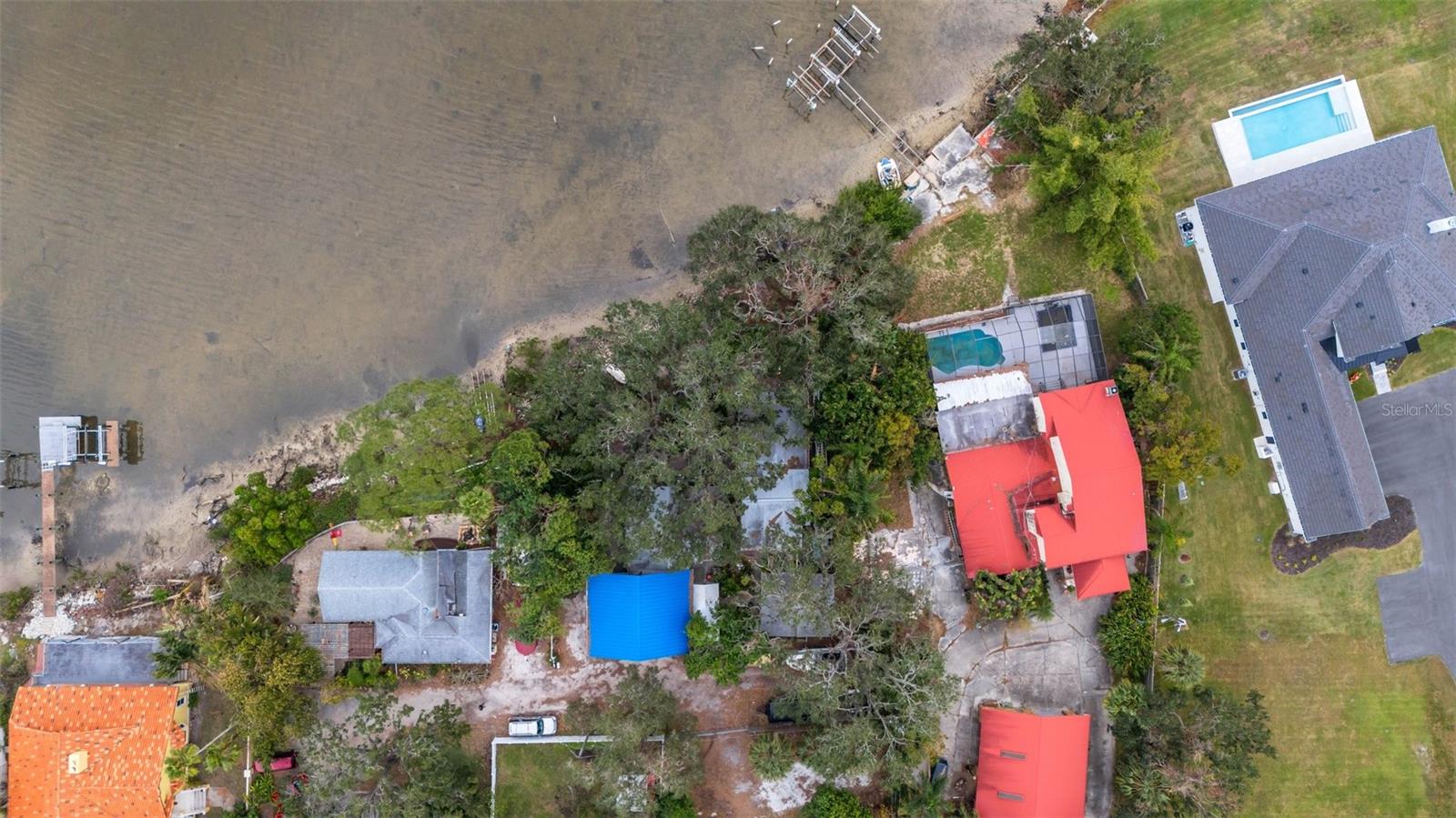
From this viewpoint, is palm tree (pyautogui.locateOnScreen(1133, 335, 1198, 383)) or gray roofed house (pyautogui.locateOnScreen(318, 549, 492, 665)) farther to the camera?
gray roofed house (pyautogui.locateOnScreen(318, 549, 492, 665))

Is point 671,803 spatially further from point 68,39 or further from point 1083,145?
point 68,39

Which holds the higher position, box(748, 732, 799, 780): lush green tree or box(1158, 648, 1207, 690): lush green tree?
box(1158, 648, 1207, 690): lush green tree

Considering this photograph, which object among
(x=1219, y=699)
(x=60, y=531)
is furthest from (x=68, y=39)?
(x=1219, y=699)

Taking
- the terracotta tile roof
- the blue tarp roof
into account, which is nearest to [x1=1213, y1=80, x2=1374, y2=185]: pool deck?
the blue tarp roof

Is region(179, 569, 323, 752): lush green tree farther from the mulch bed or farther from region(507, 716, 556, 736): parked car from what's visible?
the mulch bed

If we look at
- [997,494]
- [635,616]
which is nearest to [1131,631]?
[997,494]

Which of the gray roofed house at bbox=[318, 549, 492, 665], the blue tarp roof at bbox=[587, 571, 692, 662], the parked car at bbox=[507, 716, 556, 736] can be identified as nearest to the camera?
the blue tarp roof at bbox=[587, 571, 692, 662]

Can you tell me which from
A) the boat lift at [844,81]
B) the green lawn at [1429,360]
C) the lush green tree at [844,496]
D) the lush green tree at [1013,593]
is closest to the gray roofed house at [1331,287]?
the green lawn at [1429,360]

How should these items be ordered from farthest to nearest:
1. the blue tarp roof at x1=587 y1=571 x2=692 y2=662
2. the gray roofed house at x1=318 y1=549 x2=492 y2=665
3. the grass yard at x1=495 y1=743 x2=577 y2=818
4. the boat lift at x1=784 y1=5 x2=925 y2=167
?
the boat lift at x1=784 y1=5 x2=925 y2=167, the grass yard at x1=495 y1=743 x2=577 y2=818, the gray roofed house at x1=318 y1=549 x2=492 y2=665, the blue tarp roof at x1=587 y1=571 x2=692 y2=662
